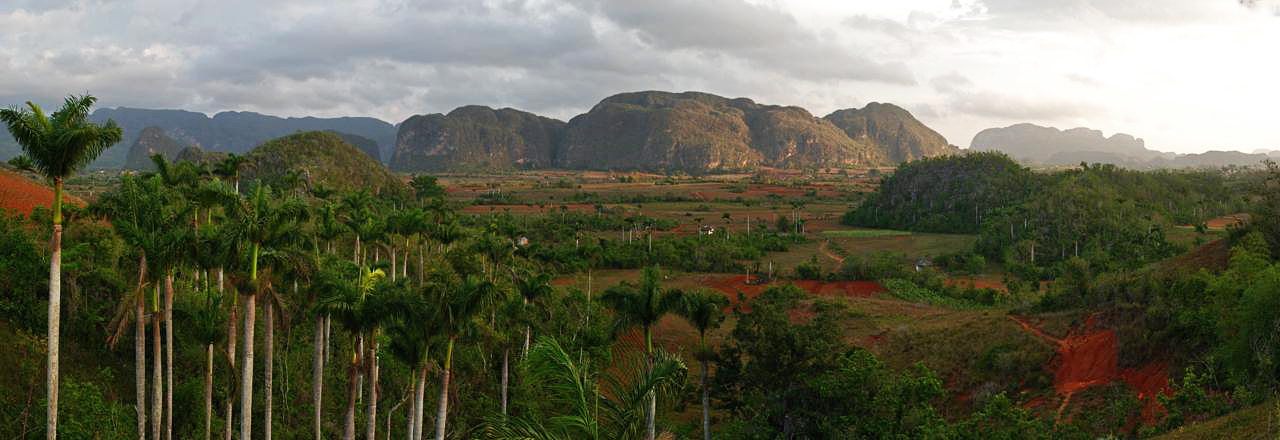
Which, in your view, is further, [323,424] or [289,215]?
[323,424]

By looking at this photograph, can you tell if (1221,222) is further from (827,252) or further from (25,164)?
(25,164)

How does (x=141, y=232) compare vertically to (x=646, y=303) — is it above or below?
above

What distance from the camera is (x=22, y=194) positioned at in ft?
113

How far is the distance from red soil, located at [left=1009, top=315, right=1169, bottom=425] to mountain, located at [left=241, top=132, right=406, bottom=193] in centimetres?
7732

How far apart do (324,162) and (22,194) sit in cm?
6492

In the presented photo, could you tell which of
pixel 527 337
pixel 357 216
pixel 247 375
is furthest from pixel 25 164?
pixel 357 216

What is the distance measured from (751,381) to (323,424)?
13.5m

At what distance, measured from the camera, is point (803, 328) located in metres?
24.4

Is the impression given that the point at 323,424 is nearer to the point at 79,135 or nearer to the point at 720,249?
the point at 79,135

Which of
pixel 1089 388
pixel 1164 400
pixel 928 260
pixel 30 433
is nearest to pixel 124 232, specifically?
pixel 30 433

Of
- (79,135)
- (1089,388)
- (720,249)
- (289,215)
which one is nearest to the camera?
(79,135)

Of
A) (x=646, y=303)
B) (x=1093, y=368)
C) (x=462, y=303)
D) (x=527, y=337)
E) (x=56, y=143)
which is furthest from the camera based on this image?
(x=527, y=337)

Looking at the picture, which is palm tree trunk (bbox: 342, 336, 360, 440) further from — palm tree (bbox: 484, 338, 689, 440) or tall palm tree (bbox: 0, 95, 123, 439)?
palm tree (bbox: 484, 338, 689, 440)

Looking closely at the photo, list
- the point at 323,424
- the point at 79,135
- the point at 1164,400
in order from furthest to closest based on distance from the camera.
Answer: the point at 323,424
the point at 1164,400
the point at 79,135
